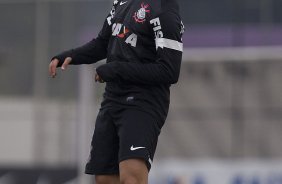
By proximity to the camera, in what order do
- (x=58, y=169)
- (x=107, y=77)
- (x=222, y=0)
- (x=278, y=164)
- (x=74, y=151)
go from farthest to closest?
1. (x=222, y=0)
2. (x=74, y=151)
3. (x=58, y=169)
4. (x=278, y=164)
5. (x=107, y=77)

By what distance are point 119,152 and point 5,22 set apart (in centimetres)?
1048

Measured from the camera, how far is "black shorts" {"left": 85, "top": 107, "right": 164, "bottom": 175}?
451 cm

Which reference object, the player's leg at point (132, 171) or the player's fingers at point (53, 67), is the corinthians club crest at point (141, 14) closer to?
the player's fingers at point (53, 67)

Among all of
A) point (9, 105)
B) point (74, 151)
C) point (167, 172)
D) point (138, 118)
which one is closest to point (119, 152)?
point (138, 118)

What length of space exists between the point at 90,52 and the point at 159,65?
1.76ft

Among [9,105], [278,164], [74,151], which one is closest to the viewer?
[278,164]

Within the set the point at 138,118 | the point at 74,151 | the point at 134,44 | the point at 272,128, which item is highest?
the point at 134,44

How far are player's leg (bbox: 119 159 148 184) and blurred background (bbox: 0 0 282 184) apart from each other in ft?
12.7

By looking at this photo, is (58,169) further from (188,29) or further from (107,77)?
(107,77)

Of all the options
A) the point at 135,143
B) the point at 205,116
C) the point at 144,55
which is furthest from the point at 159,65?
the point at 205,116

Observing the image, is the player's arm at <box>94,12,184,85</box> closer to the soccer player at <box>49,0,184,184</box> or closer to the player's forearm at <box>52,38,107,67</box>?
Result: the soccer player at <box>49,0,184,184</box>

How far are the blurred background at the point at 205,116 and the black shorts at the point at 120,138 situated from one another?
371 centimetres

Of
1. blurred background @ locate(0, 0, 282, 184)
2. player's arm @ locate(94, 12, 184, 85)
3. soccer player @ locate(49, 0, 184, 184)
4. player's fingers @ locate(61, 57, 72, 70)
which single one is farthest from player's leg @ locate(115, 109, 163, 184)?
blurred background @ locate(0, 0, 282, 184)

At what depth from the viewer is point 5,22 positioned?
1473 centimetres
